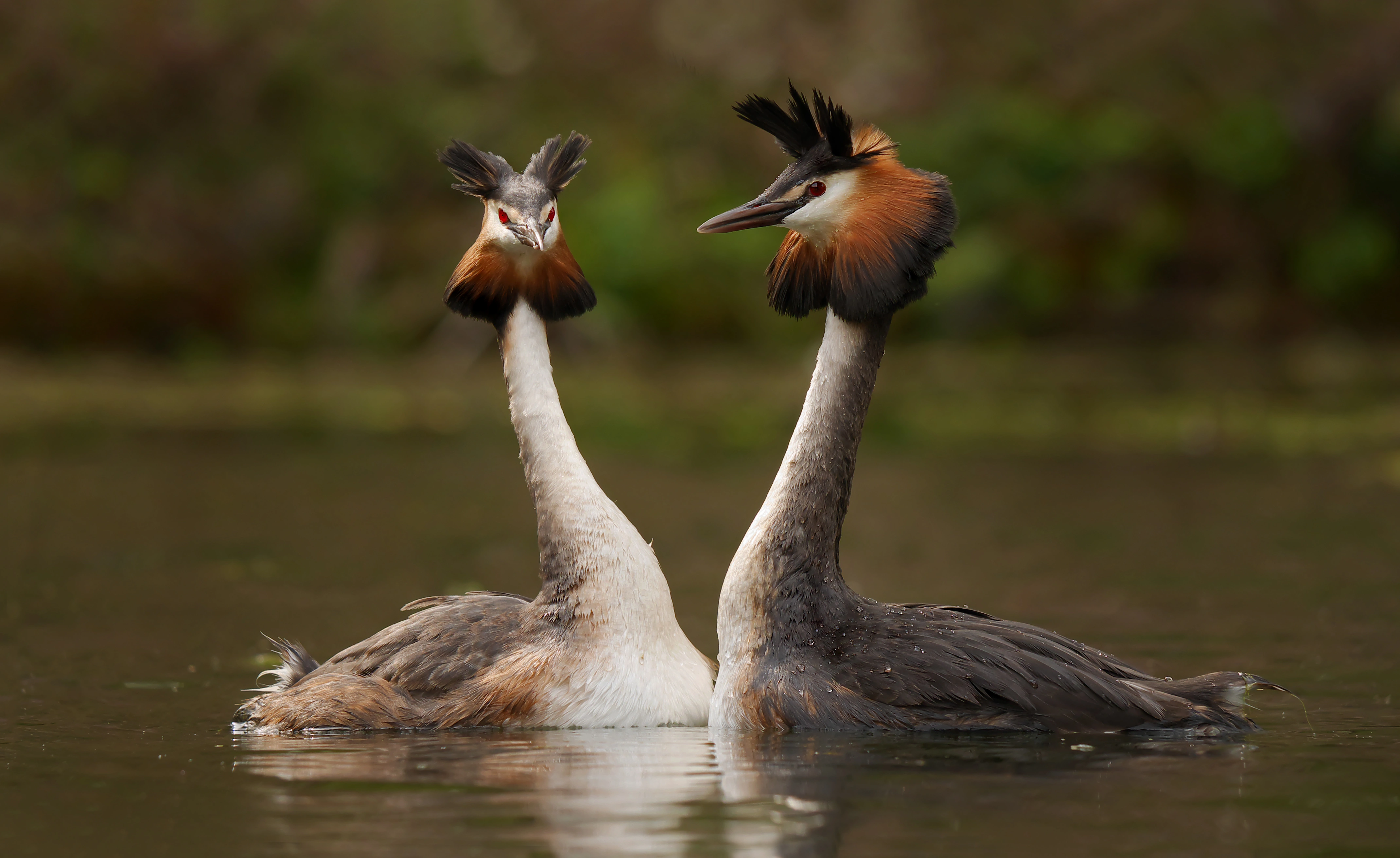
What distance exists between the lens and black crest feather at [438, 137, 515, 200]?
26.9 ft

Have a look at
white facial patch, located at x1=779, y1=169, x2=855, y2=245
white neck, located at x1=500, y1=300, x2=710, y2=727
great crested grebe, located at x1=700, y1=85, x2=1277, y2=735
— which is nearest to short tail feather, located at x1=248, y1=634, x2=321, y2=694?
white neck, located at x1=500, y1=300, x2=710, y2=727

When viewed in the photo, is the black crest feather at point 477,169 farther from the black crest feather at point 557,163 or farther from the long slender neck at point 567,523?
the long slender neck at point 567,523

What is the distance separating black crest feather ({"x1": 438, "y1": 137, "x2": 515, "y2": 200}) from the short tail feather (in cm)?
215

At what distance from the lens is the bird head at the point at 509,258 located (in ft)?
26.7

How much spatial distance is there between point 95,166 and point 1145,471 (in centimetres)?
2107

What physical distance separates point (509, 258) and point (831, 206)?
1.50 metres

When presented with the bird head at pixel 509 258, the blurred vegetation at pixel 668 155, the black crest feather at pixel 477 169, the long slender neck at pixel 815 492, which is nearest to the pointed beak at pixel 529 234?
the bird head at pixel 509 258

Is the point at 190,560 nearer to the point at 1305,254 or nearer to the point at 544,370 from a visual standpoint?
the point at 544,370

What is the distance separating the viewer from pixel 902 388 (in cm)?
2359

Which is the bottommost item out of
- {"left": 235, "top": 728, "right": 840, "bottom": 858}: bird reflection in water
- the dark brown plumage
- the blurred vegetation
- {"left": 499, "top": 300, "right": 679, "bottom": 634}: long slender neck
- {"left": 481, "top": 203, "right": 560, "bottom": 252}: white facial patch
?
{"left": 235, "top": 728, "right": 840, "bottom": 858}: bird reflection in water

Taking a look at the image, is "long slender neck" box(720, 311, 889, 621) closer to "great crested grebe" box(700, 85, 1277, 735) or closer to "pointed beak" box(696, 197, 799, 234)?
"great crested grebe" box(700, 85, 1277, 735)

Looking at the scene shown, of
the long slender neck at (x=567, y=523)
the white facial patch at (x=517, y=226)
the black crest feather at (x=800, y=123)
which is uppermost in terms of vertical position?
the black crest feather at (x=800, y=123)

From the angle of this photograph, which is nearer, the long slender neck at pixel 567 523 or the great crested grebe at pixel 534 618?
the great crested grebe at pixel 534 618

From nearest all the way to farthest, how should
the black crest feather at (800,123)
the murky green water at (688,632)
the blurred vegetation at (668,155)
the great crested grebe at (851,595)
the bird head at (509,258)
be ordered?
the murky green water at (688,632) < the great crested grebe at (851,595) < the black crest feather at (800,123) < the bird head at (509,258) < the blurred vegetation at (668,155)
